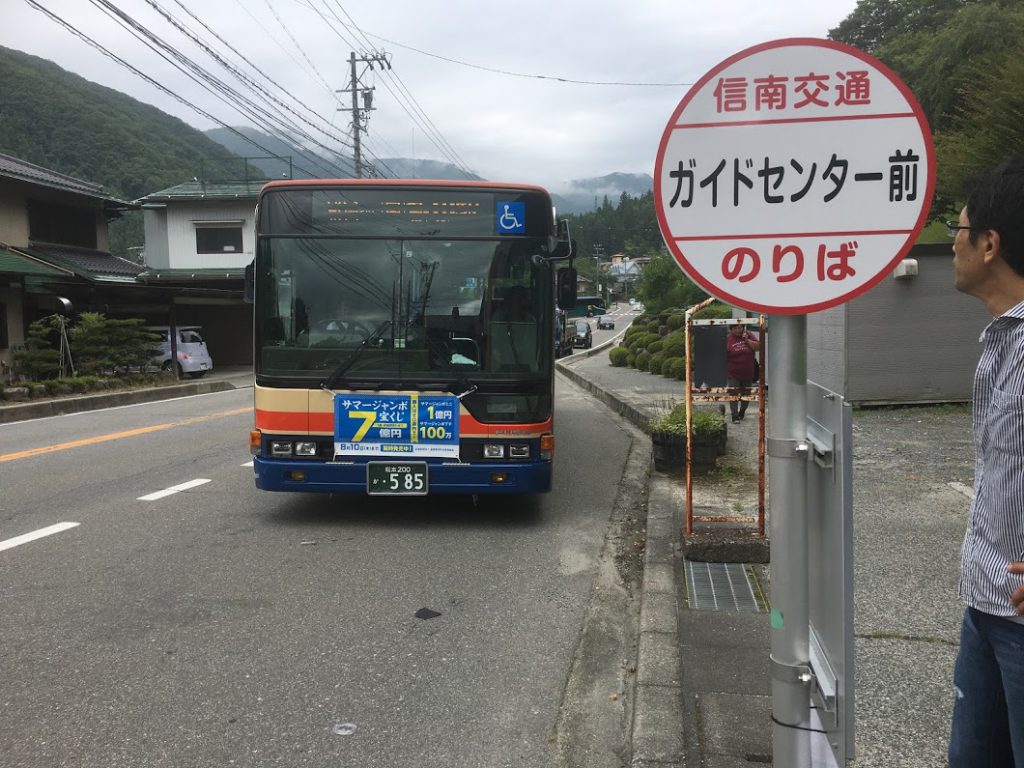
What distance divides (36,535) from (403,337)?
10.9 feet

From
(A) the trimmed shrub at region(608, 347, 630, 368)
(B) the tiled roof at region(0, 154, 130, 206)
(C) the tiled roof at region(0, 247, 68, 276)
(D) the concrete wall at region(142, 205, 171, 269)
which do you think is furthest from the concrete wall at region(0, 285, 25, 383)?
(A) the trimmed shrub at region(608, 347, 630, 368)

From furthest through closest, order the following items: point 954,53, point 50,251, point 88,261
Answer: point 88,261
point 50,251
point 954,53

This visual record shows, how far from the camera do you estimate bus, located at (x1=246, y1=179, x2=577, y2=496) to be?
263 inches

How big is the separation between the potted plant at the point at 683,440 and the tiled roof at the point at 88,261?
67.9ft

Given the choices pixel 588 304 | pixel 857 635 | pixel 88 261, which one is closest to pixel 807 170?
pixel 857 635

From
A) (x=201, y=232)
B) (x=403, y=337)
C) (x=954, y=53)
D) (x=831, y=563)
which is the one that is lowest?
(x=831, y=563)

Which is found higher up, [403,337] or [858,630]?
[403,337]

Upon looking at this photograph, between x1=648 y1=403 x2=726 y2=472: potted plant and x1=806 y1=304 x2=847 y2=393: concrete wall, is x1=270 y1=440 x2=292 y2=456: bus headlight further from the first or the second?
x1=806 y1=304 x2=847 y2=393: concrete wall

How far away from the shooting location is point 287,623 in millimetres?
4773

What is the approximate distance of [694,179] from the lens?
2088 mm

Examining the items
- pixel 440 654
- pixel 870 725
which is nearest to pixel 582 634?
pixel 440 654

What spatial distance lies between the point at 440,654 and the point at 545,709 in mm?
782

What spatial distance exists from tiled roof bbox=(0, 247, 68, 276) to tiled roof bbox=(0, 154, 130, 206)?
2148mm

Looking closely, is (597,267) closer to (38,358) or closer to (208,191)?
(208,191)
